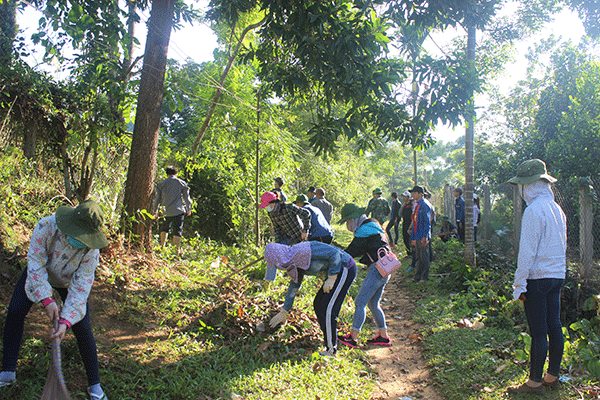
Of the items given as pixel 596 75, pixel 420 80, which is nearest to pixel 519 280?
pixel 420 80

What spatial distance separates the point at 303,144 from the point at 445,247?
12.9 meters

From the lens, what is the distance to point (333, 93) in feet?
21.0

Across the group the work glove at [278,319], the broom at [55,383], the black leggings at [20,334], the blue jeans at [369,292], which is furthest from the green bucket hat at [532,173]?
the broom at [55,383]

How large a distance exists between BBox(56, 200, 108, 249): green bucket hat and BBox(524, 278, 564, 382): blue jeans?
145 inches

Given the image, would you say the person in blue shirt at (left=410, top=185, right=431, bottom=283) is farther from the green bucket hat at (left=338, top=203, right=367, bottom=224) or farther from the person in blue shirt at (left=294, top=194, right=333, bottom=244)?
the green bucket hat at (left=338, top=203, right=367, bottom=224)

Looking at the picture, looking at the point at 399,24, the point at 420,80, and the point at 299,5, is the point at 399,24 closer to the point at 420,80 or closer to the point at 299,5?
the point at 420,80

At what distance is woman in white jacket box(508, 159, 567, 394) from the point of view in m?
3.59

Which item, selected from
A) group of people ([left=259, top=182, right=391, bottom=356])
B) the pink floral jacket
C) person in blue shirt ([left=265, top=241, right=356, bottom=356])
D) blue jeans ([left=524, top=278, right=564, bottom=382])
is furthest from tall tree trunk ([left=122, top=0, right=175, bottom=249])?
blue jeans ([left=524, top=278, right=564, bottom=382])

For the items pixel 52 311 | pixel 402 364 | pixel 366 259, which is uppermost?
pixel 366 259

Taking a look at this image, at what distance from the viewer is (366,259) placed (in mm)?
4941

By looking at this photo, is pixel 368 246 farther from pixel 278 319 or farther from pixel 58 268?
pixel 58 268

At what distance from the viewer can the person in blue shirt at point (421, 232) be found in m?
8.12

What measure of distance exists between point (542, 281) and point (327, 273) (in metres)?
2.08

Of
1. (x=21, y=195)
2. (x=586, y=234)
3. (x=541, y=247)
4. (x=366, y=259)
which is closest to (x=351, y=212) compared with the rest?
(x=366, y=259)
